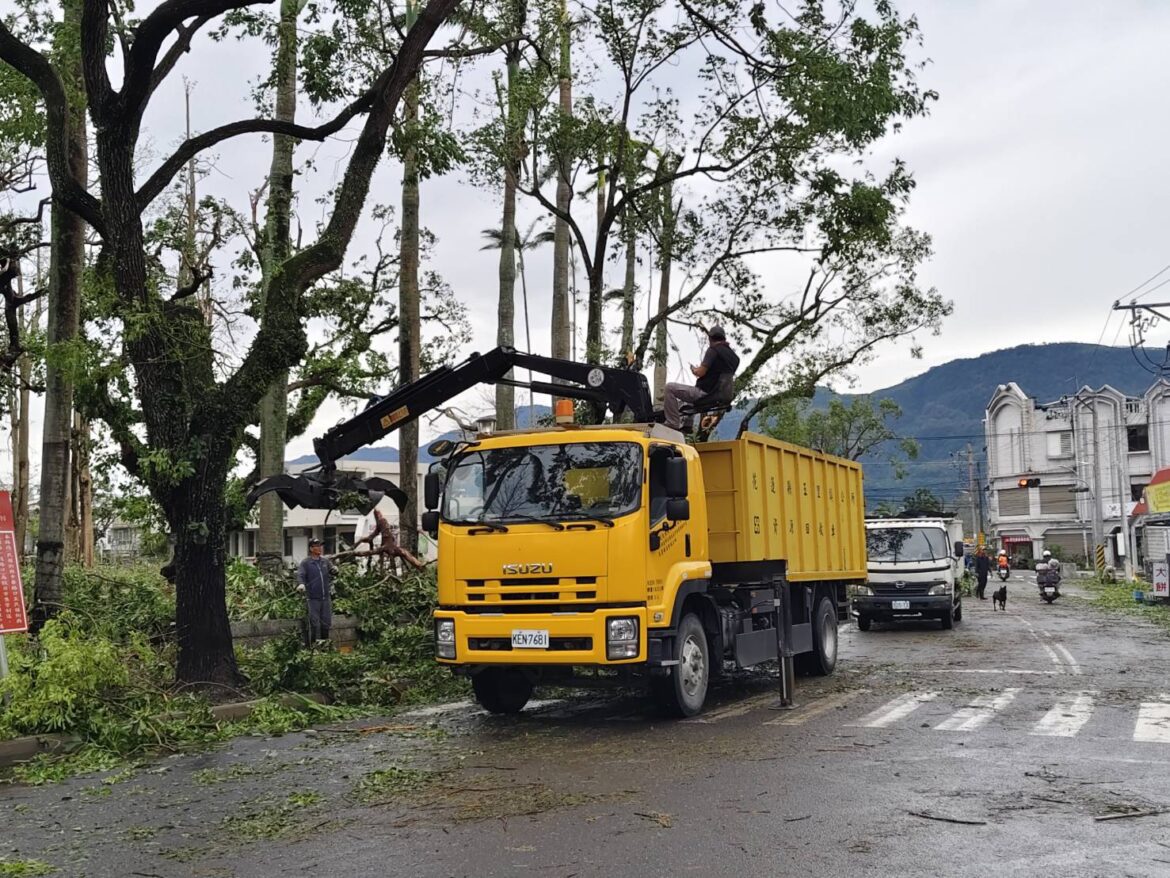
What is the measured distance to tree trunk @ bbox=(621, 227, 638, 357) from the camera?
24891mm

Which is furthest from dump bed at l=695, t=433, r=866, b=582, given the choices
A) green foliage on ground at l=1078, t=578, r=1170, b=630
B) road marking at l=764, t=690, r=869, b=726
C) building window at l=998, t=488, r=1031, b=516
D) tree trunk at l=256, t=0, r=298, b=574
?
building window at l=998, t=488, r=1031, b=516

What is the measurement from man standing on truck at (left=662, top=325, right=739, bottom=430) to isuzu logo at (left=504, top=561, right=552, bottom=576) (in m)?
2.75

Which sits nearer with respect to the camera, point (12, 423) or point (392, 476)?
point (12, 423)

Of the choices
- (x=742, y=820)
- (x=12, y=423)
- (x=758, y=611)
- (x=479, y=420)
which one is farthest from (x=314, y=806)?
(x=12, y=423)

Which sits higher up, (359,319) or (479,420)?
(359,319)

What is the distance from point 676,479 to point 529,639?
6.53 ft

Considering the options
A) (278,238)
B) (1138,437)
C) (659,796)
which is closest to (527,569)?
(659,796)

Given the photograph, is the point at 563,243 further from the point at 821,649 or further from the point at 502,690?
the point at 502,690

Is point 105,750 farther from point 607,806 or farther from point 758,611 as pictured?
point 758,611

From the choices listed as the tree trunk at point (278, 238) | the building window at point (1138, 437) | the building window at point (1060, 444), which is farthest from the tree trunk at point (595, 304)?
the building window at point (1060, 444)

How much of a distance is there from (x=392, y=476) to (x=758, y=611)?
141ft

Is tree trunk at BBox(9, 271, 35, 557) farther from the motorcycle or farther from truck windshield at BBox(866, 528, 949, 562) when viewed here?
the motorcycle

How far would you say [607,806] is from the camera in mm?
7547

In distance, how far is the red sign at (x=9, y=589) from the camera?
1114 centimetres
